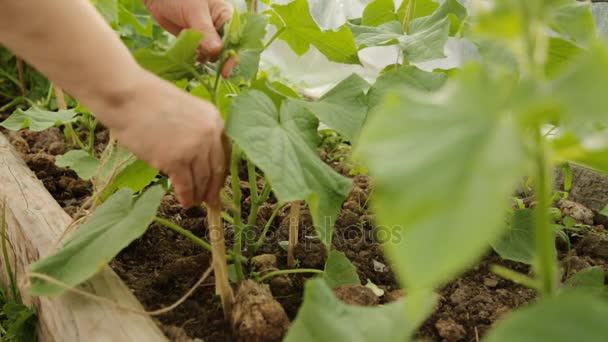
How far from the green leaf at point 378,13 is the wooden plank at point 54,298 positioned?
0.89 m

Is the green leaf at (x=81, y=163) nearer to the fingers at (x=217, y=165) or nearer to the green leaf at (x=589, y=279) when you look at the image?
the fingers at (x=217, y=165)

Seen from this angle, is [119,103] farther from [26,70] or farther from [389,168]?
[26,70]

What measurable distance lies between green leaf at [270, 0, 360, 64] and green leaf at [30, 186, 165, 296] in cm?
44

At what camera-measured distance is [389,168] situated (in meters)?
0.46

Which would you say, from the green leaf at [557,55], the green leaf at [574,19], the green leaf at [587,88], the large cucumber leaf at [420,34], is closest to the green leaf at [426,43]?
the large cucumber leaf at [420,34]

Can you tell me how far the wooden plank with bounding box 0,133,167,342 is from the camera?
1005mm

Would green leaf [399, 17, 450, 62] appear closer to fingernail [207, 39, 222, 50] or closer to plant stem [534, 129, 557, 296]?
fingernail [207, 39, 222, 50]

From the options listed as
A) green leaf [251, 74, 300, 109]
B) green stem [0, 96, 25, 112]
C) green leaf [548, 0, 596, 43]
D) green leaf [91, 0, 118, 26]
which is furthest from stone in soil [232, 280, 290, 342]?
green stem [0, 96, 25, 112]

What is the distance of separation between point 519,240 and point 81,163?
1029mm

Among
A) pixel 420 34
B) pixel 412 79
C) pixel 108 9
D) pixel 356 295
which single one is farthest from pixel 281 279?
pixel 108 9

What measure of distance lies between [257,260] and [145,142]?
21.0 inches

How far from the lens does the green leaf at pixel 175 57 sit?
911 millimetres

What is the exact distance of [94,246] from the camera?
1.00 m

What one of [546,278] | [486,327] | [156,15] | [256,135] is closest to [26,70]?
[156,15]
